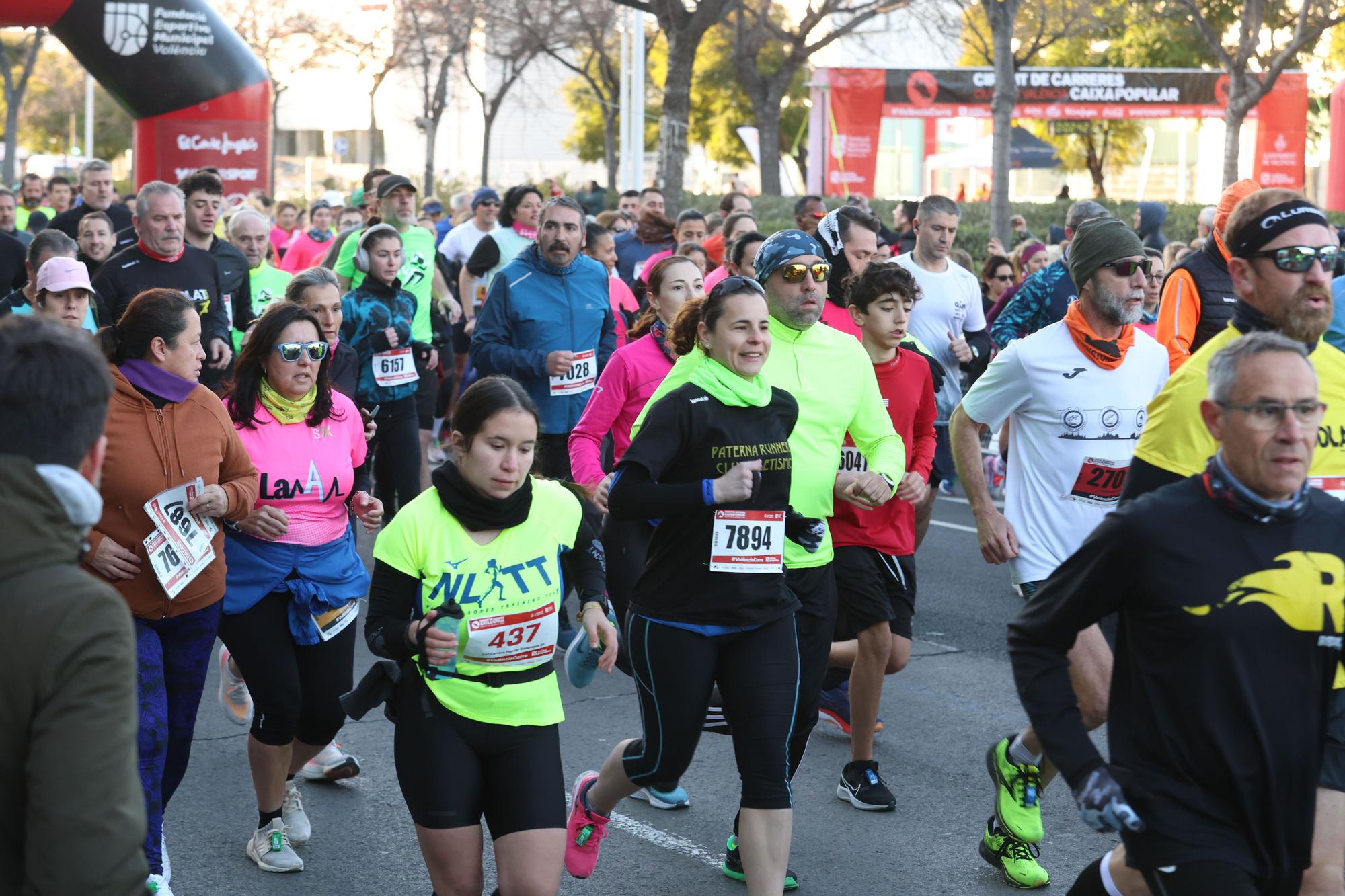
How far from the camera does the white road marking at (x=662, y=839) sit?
5129 millimetres

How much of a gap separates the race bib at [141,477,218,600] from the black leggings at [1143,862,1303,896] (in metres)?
2.71

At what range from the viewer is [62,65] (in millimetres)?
67562

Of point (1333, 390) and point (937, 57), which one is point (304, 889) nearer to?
point (1333, 390)

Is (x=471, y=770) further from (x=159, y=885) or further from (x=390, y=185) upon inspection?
(x=390, y=185)

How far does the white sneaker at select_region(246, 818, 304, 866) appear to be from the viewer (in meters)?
4.94

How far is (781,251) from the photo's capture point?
5012 millimetres

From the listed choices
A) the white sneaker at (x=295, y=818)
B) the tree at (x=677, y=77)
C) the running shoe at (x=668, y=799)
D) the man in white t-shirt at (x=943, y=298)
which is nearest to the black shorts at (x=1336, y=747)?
the running shoe at (x=668, y=799)

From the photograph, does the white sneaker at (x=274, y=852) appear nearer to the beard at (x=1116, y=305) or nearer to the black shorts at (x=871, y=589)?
the black shorts at (x=871, y=589)

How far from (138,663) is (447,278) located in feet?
29.9

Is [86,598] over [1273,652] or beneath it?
over

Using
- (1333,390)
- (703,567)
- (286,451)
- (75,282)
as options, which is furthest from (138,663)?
(1333,390)

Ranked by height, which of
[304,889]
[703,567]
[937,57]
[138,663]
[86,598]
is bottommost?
[304,889]

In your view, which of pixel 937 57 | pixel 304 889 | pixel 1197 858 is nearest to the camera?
pixel 1197 858

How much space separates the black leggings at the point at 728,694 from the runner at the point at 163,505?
126 cm
